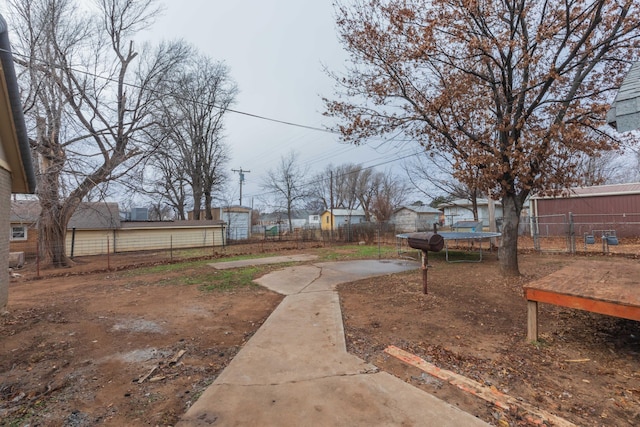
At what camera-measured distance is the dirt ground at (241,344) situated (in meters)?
2.47

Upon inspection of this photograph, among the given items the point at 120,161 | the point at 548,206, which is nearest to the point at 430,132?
the point at 120,161

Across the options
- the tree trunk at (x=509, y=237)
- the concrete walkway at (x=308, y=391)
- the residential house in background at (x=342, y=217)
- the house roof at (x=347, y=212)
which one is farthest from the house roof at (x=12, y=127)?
the house roof at (x=347, y=212)

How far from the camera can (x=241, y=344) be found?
3814mm

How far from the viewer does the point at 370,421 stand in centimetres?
219

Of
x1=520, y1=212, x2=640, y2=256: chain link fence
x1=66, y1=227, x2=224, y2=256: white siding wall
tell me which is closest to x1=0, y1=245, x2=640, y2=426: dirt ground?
x1=520, y1=212, x2=640, y2=256: chain link fence

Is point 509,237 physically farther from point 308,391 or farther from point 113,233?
point 113,233

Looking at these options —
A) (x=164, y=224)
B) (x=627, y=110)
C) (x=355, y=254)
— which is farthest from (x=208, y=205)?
(x=627, y=110)

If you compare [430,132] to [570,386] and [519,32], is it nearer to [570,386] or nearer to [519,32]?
[519,32]

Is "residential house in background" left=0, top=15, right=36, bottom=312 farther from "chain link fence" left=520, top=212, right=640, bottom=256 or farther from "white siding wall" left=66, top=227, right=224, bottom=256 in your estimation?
"chain link fence" left=520, top=212, right=640, bottom=256

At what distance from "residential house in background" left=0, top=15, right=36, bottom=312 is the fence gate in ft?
52.2

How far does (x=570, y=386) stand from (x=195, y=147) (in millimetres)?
29234

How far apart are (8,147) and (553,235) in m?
23.3

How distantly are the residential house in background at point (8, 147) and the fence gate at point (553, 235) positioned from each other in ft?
52.2

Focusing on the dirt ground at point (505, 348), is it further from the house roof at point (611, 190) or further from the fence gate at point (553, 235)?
the house roof at point (611, 190)
